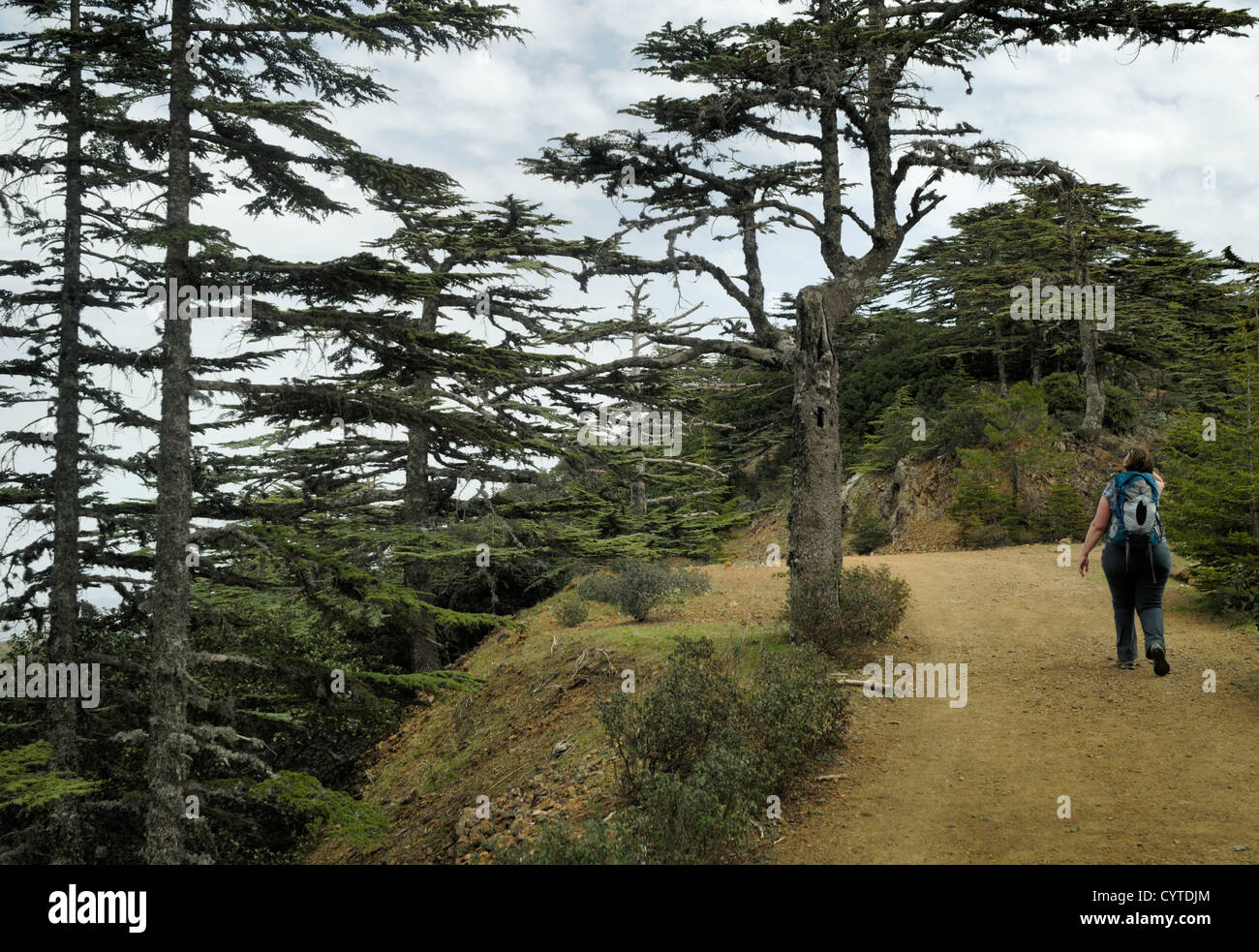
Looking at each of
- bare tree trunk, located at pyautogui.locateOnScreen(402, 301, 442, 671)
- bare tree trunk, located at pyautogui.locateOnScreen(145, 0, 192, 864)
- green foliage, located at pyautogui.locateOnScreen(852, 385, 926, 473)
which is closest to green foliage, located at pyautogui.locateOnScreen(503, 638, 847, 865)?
bare tree trunk, located at pyautogui.locateOnScreen(145, 0, 192, 864)

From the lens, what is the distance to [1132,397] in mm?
29016

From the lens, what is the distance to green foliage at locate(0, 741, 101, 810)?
8.55 meters

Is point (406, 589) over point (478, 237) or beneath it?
beneath

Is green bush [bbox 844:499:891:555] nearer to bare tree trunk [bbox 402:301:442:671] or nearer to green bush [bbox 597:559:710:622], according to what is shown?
green bush [bbox 597:559:710:622]

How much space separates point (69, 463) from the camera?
11141 millimetres

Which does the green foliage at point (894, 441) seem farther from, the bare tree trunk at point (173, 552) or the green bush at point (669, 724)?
the bare tree trunk at point (173, 552)

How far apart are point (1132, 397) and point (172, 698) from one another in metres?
31.9

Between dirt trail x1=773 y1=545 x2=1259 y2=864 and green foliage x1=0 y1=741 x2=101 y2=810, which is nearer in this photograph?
dirt trail x1=773 y1=545 x2=1259 y2=864

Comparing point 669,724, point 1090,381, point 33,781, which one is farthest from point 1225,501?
point 33,781

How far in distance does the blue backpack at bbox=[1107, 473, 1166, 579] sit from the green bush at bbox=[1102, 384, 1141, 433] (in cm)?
2210

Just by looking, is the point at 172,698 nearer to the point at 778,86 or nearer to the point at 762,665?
the point at 762,665

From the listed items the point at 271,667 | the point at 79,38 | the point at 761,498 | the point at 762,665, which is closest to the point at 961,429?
the point at 761,498

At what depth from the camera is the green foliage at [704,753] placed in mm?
5406

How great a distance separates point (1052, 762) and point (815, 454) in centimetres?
587
